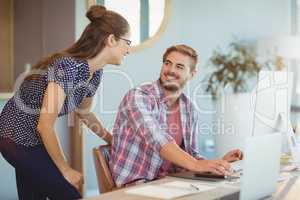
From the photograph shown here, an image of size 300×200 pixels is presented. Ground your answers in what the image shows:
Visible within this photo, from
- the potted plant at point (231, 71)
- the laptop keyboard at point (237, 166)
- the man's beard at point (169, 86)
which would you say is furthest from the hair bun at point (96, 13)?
the potted plant at point (231, 71)

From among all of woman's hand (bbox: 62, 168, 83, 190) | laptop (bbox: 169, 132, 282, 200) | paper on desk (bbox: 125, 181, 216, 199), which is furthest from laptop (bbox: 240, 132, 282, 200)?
woman's hand (bbox: 62, 168, 83, 190)

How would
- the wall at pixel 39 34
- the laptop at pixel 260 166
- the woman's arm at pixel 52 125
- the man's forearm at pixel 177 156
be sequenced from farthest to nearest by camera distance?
the wall at pixel 39 34, the man's forearm at pixel 177 156, the woman's arm at pixel 52 125, the laptop at pixel 260 166

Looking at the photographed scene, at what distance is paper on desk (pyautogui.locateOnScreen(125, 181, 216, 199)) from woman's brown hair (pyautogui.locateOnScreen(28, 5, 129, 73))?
58cm

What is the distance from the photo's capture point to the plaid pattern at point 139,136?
82.0 inches

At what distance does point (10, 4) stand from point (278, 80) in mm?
3598

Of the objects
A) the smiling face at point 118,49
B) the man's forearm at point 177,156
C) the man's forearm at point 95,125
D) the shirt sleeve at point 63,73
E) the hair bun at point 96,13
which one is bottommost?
the man's forearm at point 177,156

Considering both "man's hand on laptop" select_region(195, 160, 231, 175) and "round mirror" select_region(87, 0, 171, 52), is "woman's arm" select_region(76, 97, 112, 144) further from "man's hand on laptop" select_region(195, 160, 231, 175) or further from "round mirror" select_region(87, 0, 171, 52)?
"round mirror" select_region(87, 0, 171, 52)

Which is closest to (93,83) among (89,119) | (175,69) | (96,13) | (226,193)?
(89,119)

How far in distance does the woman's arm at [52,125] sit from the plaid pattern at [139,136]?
35cm

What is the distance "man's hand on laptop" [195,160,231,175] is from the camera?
75.7 inches

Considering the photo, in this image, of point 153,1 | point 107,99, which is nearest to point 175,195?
point 107,99

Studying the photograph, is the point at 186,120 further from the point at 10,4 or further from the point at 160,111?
the point at 10,4

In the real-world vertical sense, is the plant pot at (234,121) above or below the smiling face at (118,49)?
below

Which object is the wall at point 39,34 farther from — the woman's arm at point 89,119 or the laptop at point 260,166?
the laptop at point 260,166
